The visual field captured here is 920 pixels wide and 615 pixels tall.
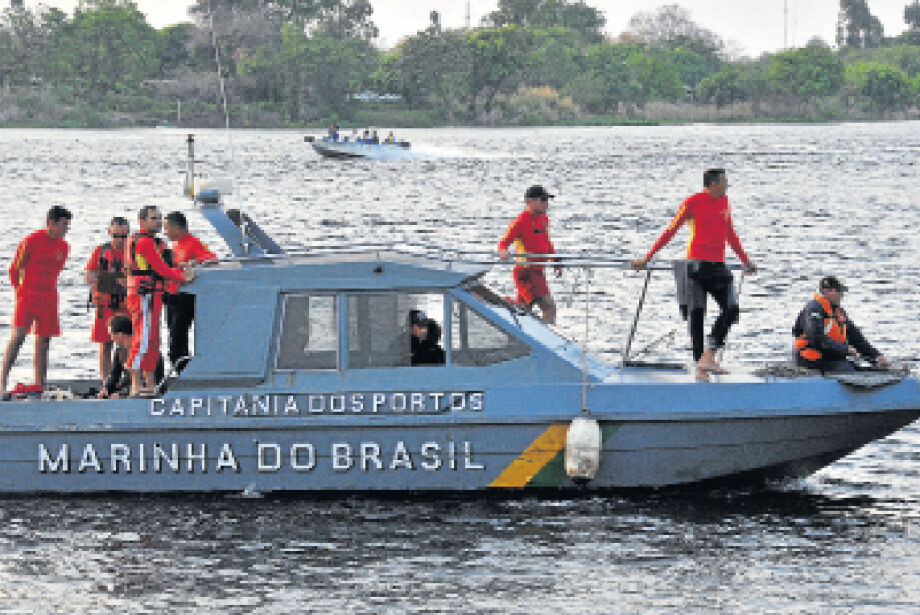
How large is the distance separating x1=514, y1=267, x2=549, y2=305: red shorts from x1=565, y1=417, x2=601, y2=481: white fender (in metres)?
2.94

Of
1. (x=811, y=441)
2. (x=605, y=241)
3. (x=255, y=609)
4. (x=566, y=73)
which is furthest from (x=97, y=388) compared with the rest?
(x=566, y=73)

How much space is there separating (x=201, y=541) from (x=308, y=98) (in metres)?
147

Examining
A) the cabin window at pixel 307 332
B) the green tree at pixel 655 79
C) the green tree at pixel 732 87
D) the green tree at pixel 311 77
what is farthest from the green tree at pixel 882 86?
the cabin window at pixel 307 332

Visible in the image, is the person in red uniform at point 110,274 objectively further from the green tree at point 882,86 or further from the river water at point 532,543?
the green tree at point 882,86

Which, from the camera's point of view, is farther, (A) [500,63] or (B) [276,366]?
(A) [500,63]

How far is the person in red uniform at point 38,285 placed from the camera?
1336 cm

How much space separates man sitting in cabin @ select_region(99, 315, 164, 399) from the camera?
1266 cm

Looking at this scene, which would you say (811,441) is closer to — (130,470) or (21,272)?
(130,470)

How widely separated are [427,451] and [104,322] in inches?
137

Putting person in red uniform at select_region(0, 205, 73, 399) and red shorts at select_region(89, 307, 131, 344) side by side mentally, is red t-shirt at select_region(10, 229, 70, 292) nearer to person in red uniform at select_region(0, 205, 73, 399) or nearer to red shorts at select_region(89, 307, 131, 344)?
person in red uniform at select_region(0, 205, 73, 399)

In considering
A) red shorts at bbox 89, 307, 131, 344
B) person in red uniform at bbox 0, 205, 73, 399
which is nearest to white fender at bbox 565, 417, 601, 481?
red shorts at bbox 89, 307, 131, 344

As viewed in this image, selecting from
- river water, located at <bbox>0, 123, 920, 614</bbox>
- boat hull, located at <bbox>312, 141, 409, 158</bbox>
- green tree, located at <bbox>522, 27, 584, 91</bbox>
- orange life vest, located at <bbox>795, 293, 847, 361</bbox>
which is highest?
green tree, located at <bbox>522, 27, 584, 91</bbox>

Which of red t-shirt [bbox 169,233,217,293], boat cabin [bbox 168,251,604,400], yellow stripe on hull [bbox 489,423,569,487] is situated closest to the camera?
yellow stripe on hull [bbox 489,423,569,487]

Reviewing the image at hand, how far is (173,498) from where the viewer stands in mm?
12547
